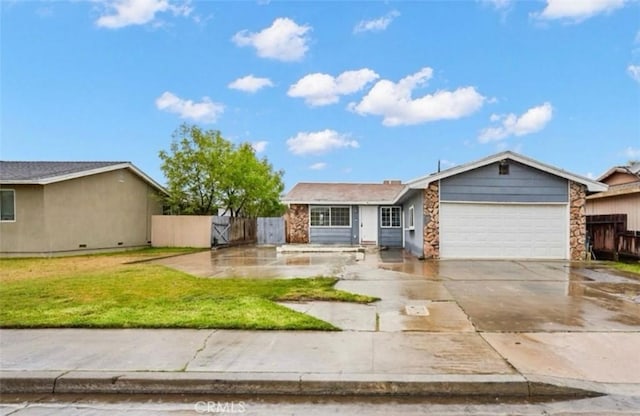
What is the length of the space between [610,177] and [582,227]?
9214mm

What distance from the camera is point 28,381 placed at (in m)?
4.10

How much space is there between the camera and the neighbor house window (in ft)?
77.7

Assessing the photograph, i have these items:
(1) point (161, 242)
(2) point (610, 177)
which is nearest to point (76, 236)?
(1) point (161, 242)

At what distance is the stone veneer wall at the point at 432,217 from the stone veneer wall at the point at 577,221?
4.70m

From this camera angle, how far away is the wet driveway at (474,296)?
5926 millimetres

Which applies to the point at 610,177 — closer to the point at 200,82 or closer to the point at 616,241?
the point at 616,241

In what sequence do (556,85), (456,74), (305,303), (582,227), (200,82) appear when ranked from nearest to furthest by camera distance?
1. (305,303)
2. (582,227)
3. (556,85)
4. (456,74)
5. (200,82)

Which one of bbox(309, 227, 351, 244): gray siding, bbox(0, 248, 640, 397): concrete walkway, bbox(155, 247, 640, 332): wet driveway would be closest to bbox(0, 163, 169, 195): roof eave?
bbox(155, 247, 640, 332): wet driveway

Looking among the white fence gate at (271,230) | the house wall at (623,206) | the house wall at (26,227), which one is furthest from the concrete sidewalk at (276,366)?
the white fence gate at (271,230)

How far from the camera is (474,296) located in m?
7.95

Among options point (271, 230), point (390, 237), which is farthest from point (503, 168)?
point (271, 230)

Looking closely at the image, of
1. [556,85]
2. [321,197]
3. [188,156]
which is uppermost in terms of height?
[556,85]

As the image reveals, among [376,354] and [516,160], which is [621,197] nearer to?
[516,160]

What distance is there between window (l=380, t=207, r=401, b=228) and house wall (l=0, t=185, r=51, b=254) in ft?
52.4
